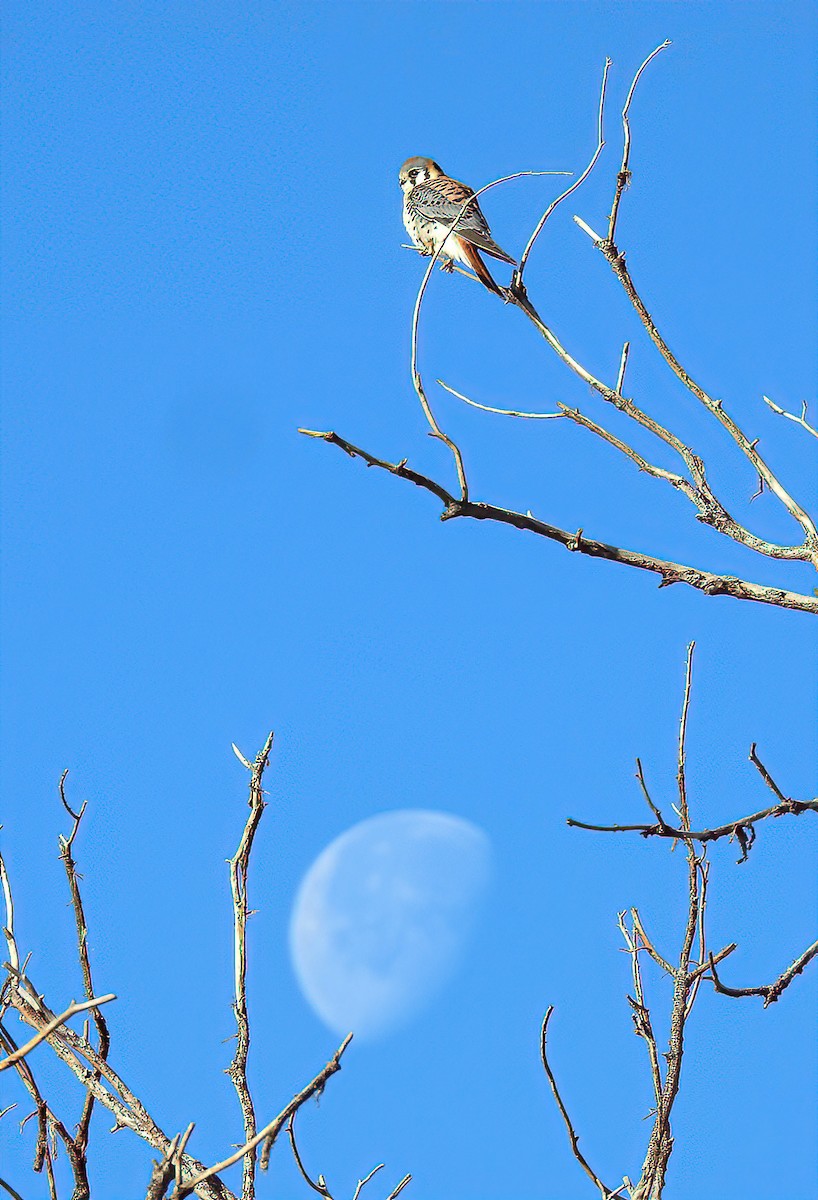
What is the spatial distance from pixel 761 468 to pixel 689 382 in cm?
23

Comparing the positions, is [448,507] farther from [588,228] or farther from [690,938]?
[690,938]

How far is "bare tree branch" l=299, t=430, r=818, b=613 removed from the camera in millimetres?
2016

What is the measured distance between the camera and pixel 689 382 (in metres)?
2.38

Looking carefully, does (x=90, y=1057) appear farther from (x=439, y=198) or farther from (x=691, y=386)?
(x=439, y=198)

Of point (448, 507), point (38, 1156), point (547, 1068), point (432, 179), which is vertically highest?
point (432, 179)

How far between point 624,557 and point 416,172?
700cm

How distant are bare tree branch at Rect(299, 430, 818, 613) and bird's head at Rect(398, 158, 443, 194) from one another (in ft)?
21.7

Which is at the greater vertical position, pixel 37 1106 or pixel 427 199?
pixel 427 199

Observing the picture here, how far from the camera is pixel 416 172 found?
335 inches

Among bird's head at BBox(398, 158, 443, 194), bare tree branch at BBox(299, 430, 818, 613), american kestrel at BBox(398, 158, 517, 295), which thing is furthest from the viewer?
bird's head at BBox(398, 158, 443, 194)

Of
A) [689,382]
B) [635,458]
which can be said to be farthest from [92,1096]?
[689,382]

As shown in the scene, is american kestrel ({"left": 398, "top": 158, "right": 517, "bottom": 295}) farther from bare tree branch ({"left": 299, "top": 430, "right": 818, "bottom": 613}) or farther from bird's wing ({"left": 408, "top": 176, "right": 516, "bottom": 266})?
bare tree branch ({"left": 299, "top": 430, "right": 818, "bottom": 613})

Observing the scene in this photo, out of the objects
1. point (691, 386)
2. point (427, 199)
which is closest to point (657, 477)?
point (691, 386)

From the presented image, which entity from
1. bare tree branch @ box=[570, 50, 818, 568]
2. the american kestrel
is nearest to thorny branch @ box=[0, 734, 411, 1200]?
bare tree branch @ box=[570, 50, 818, 568]
